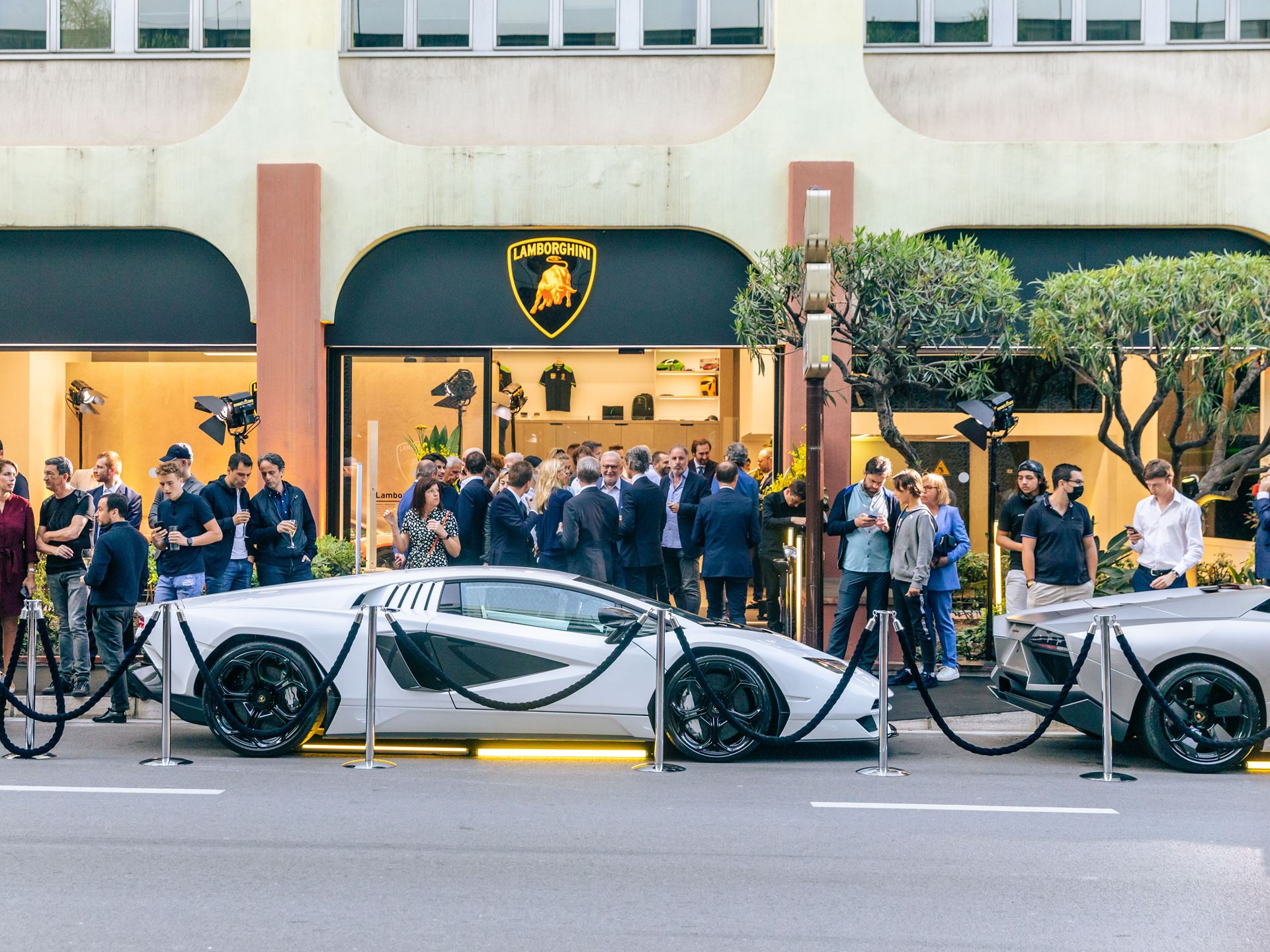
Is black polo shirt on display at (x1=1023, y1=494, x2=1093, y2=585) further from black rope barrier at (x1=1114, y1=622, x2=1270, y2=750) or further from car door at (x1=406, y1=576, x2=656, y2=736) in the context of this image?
car door at (x1=406, y1=576, x2=656, y2=736)

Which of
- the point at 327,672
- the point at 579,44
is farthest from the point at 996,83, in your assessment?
the point at 327,672

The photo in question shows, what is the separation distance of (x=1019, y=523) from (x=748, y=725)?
14.7 ft

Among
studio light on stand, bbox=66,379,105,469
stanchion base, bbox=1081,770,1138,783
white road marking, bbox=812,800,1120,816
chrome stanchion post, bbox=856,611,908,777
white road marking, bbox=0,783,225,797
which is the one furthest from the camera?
studio light on stand, bbox=66,379,105,469

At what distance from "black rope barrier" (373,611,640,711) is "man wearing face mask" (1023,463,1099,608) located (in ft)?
13.9

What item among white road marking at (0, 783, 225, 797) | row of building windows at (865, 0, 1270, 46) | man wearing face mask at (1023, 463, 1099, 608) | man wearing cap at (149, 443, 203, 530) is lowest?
white road marking at (0, 783, 225, 797)

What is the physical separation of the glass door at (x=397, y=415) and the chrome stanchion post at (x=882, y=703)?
8.02 metres

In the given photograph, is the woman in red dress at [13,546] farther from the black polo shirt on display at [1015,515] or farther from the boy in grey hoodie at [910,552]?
the black polo shirt on display at [1015,515]

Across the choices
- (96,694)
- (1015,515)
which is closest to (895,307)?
(1015,515)

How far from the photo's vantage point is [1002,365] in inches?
592

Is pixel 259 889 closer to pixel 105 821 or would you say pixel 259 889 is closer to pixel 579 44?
pixel 105 821

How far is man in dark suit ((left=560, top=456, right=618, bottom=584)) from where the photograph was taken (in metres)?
11.2

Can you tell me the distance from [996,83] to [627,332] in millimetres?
5373

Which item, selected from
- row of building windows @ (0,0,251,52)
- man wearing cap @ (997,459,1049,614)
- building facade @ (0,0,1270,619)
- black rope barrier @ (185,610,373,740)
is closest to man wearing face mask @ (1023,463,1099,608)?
man wearing cap @ (997,459,1049,614)

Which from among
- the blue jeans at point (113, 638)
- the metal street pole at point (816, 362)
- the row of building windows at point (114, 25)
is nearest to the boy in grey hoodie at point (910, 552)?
the metal street pole at point (816, 362)
